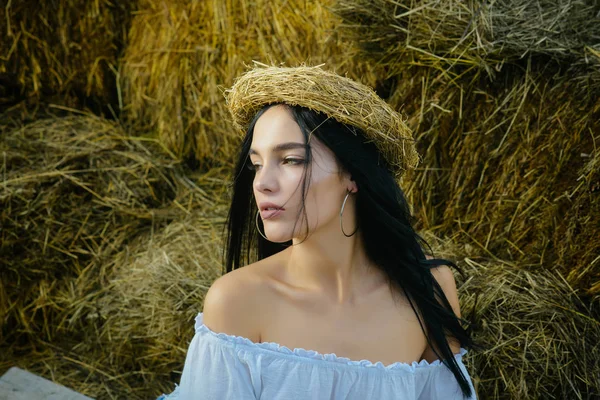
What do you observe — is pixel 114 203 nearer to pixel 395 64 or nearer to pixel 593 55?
pixel 395 64

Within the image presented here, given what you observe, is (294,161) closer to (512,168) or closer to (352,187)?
(352,187)

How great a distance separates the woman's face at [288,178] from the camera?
163 cm

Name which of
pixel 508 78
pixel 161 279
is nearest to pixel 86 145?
pixel 161 279

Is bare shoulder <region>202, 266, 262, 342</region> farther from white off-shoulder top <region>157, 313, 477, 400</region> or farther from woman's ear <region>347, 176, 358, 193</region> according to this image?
woman's ear <region>347, 176, 358, 193</region>

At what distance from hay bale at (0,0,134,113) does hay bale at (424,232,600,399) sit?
7.09ft

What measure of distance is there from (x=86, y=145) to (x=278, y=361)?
79.3 inches

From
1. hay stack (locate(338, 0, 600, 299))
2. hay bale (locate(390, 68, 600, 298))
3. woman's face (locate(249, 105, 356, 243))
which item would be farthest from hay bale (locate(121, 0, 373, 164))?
woman's face (locate(249, 105, 356, 243))

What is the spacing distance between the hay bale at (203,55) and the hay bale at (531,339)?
107cm

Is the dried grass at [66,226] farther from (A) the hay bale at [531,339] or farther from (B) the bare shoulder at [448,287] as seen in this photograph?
(B) the bare shoulder at [448,287]

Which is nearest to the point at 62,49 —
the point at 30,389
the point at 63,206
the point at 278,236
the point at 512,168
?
the point at 63,206

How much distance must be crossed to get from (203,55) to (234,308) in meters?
1.88

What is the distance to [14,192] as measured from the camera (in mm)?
3035

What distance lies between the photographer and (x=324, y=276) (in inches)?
70.1

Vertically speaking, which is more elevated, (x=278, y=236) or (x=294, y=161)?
(x=294, y=161)
